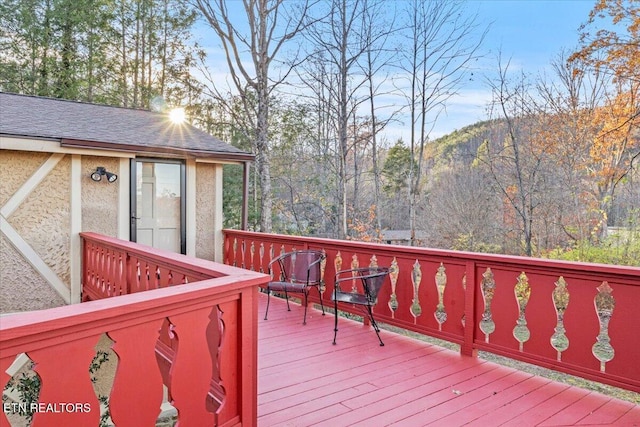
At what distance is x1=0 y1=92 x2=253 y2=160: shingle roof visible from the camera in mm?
5496

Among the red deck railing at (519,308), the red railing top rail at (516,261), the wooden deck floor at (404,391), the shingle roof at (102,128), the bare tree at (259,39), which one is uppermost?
the bare tree at (259,39)

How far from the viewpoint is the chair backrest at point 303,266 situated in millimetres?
4699

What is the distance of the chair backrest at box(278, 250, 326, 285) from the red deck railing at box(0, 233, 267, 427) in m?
2.13

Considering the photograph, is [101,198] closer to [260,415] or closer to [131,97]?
[260,415]

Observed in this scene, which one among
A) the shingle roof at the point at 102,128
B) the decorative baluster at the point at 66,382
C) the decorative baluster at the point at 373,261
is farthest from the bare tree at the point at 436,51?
the decorative baluster at the point at 66,382

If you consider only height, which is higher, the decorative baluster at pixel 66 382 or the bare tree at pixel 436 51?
the bare tree at pixel 436 51

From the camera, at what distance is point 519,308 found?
329 cm

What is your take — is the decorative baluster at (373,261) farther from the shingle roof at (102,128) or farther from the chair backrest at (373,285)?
the shingle roof at (102,128)

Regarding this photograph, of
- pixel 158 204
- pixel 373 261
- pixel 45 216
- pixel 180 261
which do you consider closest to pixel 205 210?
pixel 158 204

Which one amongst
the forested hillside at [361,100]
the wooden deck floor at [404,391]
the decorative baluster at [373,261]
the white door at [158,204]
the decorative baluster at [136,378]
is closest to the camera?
the decorative baluster at [136,378]

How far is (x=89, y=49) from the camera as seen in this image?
46.5ft

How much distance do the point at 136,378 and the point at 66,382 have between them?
294mm

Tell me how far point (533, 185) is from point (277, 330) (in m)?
10.3

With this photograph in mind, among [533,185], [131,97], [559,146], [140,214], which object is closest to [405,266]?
[140,214]
